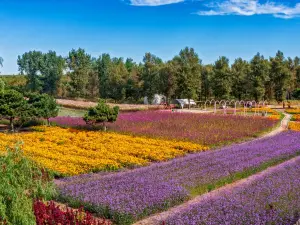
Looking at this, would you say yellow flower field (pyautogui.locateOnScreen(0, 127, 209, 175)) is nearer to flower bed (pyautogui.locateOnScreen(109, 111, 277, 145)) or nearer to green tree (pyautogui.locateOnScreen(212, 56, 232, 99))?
flower bed (pyautogui.locateOnScreen(109, 111, 277, 145))

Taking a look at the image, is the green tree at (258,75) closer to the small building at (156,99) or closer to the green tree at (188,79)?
the green tree at (188,79)

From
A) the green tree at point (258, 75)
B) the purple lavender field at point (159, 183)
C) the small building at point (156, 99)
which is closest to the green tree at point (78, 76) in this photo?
the small building at point (156, 99)

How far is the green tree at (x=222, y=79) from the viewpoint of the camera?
57.6m

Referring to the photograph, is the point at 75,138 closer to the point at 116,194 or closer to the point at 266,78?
the point at 116,194

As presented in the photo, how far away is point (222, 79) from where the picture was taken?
5781cm

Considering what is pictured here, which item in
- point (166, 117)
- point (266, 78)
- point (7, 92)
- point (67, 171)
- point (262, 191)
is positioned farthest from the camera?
point (266, 78)

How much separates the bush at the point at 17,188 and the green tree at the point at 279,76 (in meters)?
57.7

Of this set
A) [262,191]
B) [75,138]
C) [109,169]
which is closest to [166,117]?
[75,138]

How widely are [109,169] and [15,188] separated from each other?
28.5 feet

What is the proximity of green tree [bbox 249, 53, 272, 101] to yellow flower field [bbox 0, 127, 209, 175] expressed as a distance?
125 ft

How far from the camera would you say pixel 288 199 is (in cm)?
1034

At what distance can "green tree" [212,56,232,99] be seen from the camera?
57.6m

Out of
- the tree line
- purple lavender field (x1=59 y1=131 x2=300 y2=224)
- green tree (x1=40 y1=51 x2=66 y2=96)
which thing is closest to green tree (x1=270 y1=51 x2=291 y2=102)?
the tree line

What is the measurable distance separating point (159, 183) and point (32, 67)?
8336cm
